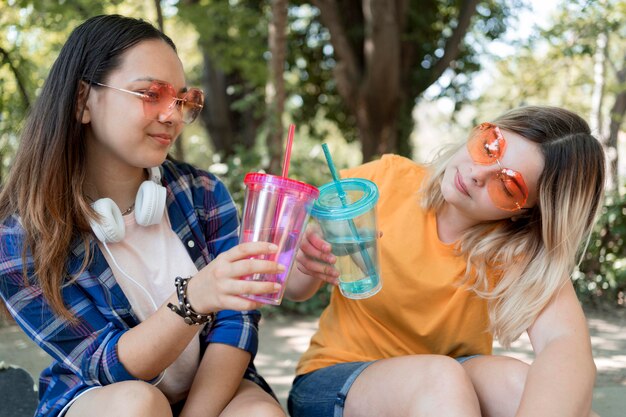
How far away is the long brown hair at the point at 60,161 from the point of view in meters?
1.82

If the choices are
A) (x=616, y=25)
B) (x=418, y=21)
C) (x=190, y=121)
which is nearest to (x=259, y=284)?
(x=190, y=121)

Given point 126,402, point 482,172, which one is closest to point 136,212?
point 126,402

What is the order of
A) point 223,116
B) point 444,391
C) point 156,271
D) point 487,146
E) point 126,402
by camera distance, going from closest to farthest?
point 126,402 → point 444,391 → point 156,271 → point 487,146 → point 223,116

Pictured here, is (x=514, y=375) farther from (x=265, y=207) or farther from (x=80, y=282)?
(x=80, y=282)

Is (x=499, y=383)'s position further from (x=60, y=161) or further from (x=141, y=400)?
(x=60, y=161)

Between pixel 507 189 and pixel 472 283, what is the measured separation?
33cm

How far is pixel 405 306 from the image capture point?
86.8 inches

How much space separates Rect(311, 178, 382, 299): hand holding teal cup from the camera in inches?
71.8

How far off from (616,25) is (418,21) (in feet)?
9.93

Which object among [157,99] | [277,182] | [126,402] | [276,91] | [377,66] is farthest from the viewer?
[377,66]

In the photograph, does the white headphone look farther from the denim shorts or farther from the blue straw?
the denim shorts

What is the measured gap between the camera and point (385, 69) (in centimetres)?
808

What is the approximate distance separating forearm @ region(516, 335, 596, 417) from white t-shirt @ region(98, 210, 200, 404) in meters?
0.96

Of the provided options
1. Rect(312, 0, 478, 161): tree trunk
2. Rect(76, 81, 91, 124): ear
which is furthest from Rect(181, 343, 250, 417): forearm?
Rect(312, 0, 478, 161): tree trunk
